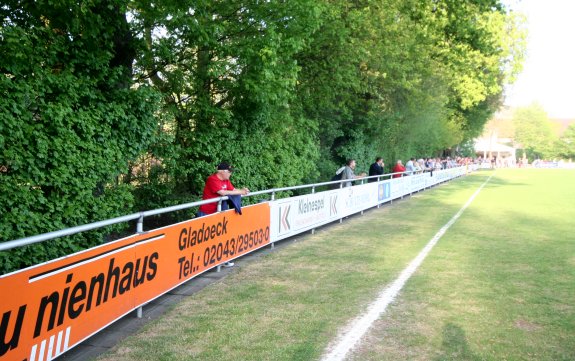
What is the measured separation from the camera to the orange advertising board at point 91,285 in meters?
4.03

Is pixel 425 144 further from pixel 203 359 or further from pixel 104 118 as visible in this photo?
pixel 203 359

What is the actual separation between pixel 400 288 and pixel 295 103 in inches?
453

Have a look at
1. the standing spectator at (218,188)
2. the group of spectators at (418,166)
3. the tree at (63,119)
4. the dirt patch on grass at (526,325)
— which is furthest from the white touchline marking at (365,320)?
the group of spectators at (418,166)

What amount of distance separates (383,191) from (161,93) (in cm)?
1306

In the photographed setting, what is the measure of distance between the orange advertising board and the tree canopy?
1982mm

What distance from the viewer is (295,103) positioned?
17.9 metres

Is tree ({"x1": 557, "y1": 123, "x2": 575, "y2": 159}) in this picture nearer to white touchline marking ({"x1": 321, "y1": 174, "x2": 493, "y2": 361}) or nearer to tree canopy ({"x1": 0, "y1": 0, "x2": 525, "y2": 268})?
tree canopy ({"x1": 0, "y1": 0, "x2": 525, "y2": 268})

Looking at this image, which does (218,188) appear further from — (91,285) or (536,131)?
(536,131)

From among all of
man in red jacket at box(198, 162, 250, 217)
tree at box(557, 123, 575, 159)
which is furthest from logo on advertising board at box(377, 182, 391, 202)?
tree at box(557, 123, 575, 159)

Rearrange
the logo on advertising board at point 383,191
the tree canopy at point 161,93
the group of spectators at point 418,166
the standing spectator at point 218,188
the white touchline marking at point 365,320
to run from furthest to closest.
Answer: the group of spectators at point 418,166 → the logo on advertising board at point 383,191 → the standing spectator at point 218,188 → the tree canopy at point 161,93 → the white touchline marking at point 365,320

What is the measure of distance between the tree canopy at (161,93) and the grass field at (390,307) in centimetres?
270

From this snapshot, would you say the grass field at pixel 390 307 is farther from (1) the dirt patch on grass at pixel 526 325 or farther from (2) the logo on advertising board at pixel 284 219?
(2) the logo on advertising board at pixel 284 219

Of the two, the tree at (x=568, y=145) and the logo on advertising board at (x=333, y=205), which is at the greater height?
the tree at (x=568, y=145)

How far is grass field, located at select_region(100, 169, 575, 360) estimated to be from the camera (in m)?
4.97
